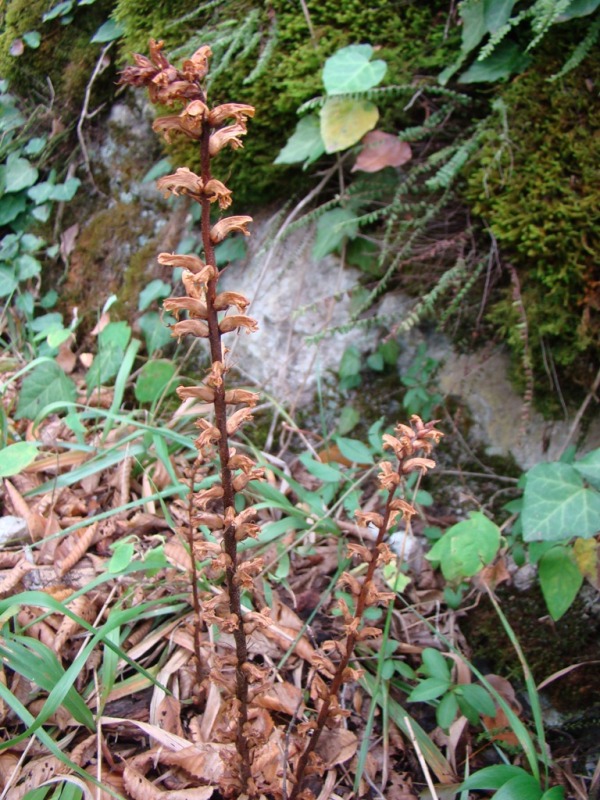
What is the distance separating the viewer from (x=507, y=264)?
2.16 metres

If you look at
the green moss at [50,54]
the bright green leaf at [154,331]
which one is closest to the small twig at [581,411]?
the bright green leaf at [154,331]

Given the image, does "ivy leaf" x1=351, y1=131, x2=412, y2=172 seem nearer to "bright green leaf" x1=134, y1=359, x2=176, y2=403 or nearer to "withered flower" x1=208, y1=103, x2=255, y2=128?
"bright green leaf" x1=134, y1=359, x2=176, y2=403

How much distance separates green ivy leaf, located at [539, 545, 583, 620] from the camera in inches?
62.1

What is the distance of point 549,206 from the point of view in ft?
6.59

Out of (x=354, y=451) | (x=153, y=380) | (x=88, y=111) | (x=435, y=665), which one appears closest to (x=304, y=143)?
(x=153, y=380)

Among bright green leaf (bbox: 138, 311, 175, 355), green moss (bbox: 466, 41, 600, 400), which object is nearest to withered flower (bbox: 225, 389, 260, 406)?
green moss (bbox: 466, 41, 600, 400)

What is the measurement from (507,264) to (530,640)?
124cm

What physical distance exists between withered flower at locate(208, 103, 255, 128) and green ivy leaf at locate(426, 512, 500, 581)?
1179mm

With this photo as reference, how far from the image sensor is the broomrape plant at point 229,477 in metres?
0.88

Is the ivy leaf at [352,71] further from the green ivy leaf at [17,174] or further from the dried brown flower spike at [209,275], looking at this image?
the green ivy leaf at [17,174]

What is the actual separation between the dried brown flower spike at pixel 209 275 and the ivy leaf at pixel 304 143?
1.41 meters

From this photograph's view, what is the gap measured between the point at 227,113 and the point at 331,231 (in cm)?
151

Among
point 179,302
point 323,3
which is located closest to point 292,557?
point 179,302

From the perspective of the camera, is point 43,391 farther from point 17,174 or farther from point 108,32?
point 108,32
